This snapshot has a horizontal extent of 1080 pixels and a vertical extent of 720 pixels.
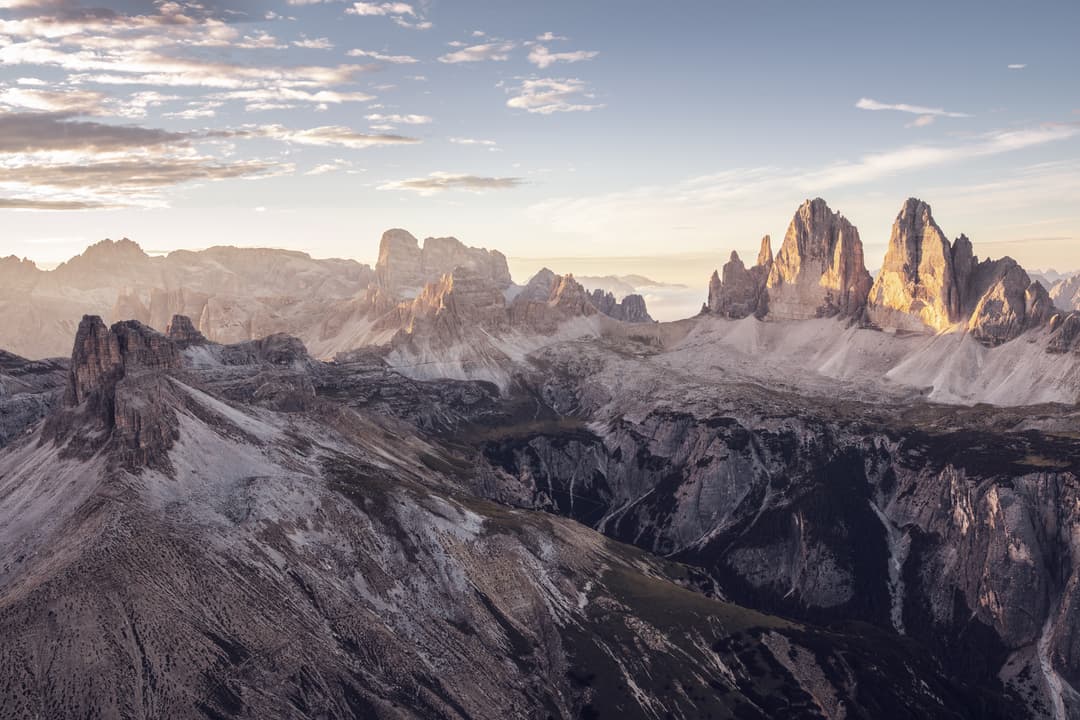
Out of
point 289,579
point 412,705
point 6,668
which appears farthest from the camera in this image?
point 289,579

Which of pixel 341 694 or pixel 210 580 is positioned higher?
pixel 210 580

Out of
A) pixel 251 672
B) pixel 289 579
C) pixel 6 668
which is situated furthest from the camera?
pixel 289 579

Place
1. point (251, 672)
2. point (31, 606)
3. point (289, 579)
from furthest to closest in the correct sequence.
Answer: point (289, 579)
point (251, 672)
point (31, 606)

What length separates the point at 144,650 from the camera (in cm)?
16538

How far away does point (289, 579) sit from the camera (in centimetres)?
19850

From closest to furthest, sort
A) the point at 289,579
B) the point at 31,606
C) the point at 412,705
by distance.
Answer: the point at 31,606 → the point at 412,705 → the point at 289,579

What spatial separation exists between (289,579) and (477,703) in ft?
151

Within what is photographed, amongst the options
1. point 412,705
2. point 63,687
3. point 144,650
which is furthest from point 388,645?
point 63,687

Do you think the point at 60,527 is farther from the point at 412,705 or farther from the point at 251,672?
the point at 412,705

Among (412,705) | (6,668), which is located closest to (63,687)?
(6,668)

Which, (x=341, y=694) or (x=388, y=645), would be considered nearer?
(x=341, y=694)

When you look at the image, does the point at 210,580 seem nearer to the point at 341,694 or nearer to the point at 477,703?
the point at 341,694

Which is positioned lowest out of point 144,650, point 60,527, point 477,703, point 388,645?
point 477,703

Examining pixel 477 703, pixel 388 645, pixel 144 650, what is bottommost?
pixel 477 703
